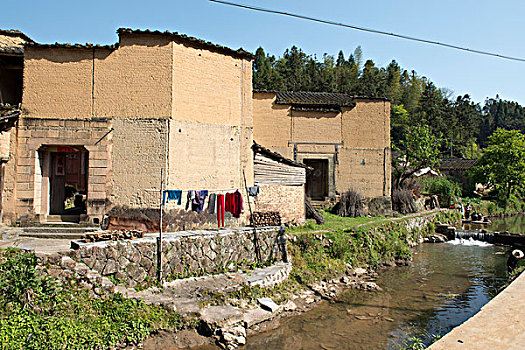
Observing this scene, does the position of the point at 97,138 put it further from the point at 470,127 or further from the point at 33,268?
the point at 470,127

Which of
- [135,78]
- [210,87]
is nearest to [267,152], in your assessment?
[210,87]

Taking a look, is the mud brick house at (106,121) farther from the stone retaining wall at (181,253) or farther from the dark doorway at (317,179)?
the dark doorway at (317,179)

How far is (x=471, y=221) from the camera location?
27672 mm

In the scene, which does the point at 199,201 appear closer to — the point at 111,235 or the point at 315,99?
the point at 111,235

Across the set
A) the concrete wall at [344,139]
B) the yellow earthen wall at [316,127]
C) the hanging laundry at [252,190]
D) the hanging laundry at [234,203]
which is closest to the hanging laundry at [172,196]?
the hanging laundry at [234,203]

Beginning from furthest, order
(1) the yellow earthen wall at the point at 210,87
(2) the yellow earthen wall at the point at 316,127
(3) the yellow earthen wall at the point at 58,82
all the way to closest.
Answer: (2) the yellow earthen wall at the point at 316,127, (1) the yellow earthen wall at the point at 210,87, (3) the yellow earthen wall at the point at 58,82

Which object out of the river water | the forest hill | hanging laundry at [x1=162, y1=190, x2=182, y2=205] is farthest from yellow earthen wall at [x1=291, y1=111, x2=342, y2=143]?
the forest hill

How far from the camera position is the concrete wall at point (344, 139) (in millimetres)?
19703

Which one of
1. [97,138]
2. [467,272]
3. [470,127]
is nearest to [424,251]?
[467,272]

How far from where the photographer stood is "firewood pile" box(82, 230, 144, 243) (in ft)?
30.3

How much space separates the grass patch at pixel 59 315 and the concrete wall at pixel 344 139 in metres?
12.8

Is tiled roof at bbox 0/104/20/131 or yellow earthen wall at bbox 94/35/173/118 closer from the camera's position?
tiled roof at bbox 0/104/20/131

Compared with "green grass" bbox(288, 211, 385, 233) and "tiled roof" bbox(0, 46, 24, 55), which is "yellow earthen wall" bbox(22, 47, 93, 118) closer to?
"tiled roof" bbox(0, 46, 24, 55)

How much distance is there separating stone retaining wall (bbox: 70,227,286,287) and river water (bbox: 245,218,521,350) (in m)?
2.52
